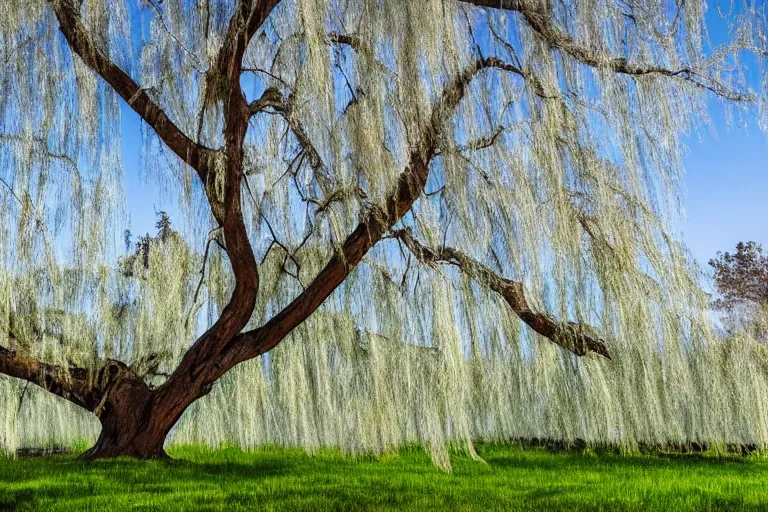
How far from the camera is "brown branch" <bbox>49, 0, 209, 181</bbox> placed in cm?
372

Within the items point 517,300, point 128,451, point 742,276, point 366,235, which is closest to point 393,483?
point 517,300

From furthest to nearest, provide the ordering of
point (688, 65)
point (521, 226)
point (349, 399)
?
point (349, 399) → point (521, 226) → point (688, 65)

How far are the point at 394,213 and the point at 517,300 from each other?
2.76ft

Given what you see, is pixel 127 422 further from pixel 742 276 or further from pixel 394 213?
pixel 742 276

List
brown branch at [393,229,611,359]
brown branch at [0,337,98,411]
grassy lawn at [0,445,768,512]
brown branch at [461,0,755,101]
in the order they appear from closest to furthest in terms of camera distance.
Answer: grassy lawn at [0,445,768,512]
brown branch at [461,0,755,101]
brown branch at [393,229,611,359]
brown branch at [0,337,98,411]

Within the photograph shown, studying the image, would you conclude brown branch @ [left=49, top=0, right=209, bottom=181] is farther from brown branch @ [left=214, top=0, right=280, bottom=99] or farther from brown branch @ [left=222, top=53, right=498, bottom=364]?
brown branch @ [left=222, top=53, right=498, bottom=364]

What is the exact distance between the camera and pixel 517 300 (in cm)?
414

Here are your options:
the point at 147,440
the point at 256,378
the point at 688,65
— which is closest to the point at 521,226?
the point at 688,65

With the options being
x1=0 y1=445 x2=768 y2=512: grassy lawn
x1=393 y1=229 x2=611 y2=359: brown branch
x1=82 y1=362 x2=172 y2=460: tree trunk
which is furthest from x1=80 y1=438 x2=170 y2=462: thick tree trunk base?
x1=393 y1=229 x2=611 y2=359: brown branch

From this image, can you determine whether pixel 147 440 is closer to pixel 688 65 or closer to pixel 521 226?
pixel 521 226

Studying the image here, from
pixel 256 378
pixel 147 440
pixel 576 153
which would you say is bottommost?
pixel 147 440

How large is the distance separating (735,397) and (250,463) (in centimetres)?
305

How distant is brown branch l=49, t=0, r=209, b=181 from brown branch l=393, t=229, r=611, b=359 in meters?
1.16

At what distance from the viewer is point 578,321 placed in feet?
13.4
